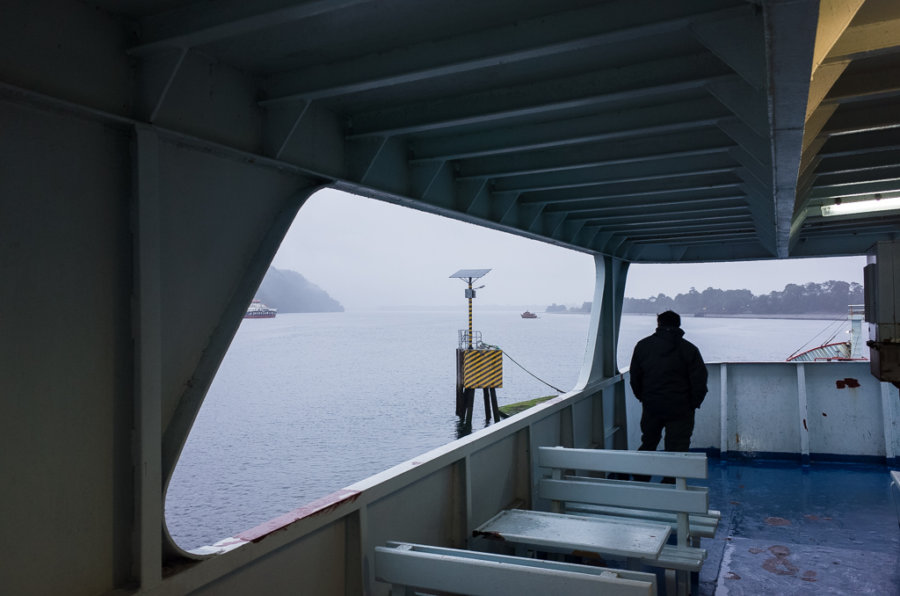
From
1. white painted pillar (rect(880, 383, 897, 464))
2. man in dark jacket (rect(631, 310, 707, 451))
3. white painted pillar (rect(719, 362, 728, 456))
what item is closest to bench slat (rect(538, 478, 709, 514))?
man in dark jacket (rect(631, 310, 707, 451))

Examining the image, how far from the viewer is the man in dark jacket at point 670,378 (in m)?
5.80

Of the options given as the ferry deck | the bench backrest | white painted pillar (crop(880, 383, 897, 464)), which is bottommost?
white painted pillar (crop(880, 383, 897, 464))

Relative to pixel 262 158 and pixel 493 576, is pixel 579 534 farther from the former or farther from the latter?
pixel 262 158

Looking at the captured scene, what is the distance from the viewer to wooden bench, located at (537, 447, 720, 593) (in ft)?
13.0

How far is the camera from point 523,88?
284cm

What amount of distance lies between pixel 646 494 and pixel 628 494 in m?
0.12

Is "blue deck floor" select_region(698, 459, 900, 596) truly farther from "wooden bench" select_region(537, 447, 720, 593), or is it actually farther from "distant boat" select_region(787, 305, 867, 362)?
"distant boat" select_region(787, 305, 867, 362)

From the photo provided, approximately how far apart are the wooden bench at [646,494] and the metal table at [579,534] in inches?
8.3

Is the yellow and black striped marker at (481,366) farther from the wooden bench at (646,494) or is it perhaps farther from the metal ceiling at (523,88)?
the metal ceiling at (523,88)

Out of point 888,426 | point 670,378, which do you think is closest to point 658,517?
point 670,378

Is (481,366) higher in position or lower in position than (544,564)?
lower

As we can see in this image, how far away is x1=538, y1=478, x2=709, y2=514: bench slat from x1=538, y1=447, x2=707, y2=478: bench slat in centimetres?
10

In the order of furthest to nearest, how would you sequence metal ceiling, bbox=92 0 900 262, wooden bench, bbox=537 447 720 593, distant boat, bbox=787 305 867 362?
distant boat, bbox=787 305 867 362, wooden bench, bbox=537 447 720 593, metal ceiling, bbox=92 0 900 262

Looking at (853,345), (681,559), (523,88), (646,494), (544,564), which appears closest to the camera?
(544,564)
